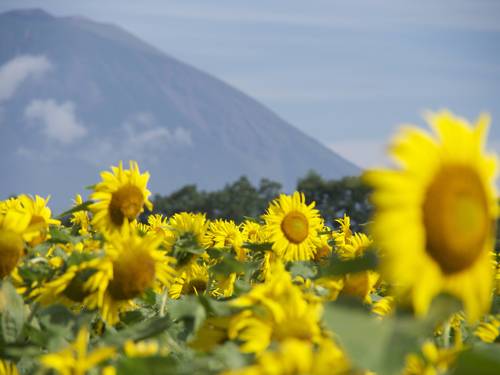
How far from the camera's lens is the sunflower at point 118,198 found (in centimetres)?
452

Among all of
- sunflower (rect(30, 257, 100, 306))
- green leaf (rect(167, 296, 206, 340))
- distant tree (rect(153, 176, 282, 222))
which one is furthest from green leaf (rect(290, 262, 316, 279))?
distant tree (rect(153, 176, 282, 222))

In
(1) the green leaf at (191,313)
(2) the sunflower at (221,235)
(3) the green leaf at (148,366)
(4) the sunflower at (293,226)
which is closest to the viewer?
(3) the green leaf at (148,366)

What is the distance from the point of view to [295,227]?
22.4 ft

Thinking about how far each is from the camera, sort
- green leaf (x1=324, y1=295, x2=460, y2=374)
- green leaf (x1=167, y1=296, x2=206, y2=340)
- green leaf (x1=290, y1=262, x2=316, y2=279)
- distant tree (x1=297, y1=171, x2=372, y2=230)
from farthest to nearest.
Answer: distant tree (x1=297, y1=171, x2=372, y2=230) → green leaf (x1=290, y1=262, x2=316, y2=279) → green leaf (x1=167, y1=296, x2=206, y2=340) → green leaf (x1=324, y1=295, x2=460, y2=374)

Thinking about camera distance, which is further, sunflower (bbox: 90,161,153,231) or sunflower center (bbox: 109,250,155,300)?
sunflower (bbox: 90,161,153,231)

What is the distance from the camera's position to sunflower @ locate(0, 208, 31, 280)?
3574 mm

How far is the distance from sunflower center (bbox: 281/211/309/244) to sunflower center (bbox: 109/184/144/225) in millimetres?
2350

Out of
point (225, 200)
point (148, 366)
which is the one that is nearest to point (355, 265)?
point (148, 366)

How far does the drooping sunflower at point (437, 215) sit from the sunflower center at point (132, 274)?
49.0 inches

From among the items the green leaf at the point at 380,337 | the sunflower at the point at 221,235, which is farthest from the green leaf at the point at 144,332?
the sunflower at the point at 221,235

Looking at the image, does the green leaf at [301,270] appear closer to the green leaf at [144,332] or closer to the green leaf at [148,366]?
the green leaf at [144,332]

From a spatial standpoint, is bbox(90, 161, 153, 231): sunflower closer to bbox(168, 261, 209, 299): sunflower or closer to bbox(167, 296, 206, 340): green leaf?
bbox(167, 296, 206, 340): green leaf

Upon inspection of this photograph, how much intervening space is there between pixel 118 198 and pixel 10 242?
3.31 feet

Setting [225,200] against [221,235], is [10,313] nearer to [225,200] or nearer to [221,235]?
[221,235]
